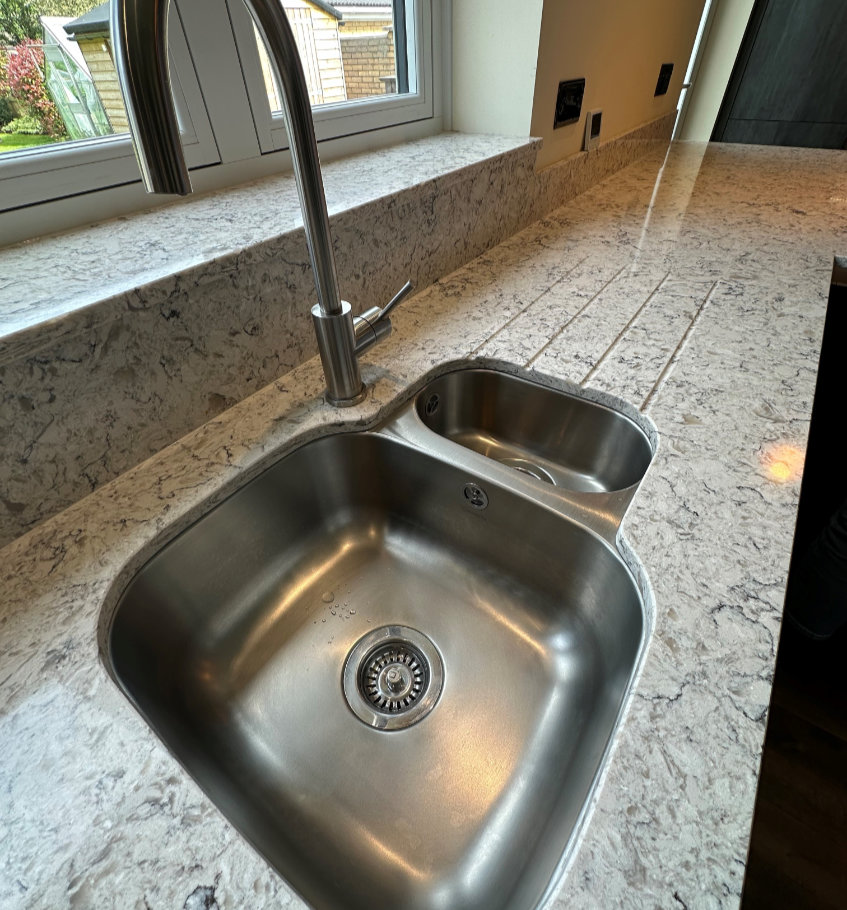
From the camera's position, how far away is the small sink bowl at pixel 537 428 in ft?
2.34

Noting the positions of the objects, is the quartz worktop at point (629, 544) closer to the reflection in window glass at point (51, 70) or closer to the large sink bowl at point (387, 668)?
the large sink bowl at point (387, 668)

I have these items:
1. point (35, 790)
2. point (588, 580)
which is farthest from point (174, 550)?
point (588, 580)

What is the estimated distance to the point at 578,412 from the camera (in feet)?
2.40

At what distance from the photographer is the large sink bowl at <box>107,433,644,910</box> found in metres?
0.47

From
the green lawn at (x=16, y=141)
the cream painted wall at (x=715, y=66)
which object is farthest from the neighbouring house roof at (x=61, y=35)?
the cream painted wall at (x=715, y=66)

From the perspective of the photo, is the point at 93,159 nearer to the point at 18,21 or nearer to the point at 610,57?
the point at 18,21

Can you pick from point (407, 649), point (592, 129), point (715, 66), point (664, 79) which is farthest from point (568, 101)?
point (715, 66)

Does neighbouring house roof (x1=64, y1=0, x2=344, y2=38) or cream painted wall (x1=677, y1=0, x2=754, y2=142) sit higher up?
neighbouring house roof (x1=64, y1=0, x2=344, y2=38)

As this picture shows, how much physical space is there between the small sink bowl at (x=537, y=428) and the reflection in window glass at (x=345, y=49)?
59 cm

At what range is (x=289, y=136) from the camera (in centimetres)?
47

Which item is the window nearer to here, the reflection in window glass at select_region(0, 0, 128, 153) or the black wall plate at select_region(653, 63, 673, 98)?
the reflection in window glass at select_region(0, 0, 128, 153)

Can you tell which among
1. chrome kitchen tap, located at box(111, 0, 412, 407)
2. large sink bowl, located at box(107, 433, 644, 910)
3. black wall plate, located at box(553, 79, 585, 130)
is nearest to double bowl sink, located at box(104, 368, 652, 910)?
large sink bowl, located at box(107, 433, 644, 910)

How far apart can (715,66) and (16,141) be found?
10.3ft

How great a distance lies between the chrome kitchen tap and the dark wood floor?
116 centimetres
